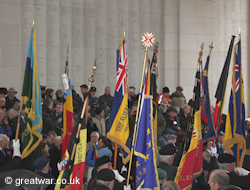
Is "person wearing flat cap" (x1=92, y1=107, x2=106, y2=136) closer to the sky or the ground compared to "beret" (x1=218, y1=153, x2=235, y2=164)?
closer to the sky

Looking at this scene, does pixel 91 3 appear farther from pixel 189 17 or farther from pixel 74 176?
pixel 74 176

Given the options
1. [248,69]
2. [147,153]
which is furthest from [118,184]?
[248,69]

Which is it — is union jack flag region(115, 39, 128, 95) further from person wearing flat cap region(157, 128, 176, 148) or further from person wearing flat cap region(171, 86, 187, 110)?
person wearing flat cap region(171, 86, 187, 110)

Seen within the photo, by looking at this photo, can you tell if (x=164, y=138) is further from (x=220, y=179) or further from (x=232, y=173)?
(x=220, y=179)

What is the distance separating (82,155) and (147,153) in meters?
0.95

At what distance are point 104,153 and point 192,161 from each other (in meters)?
1.42

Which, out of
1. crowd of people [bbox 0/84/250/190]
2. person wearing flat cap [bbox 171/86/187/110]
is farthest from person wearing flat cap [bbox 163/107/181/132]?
person wearing flat cap [bbox 171/86/187/110]

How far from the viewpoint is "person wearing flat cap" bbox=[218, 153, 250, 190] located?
23.9 ft

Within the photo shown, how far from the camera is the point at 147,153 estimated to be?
24.0 feet

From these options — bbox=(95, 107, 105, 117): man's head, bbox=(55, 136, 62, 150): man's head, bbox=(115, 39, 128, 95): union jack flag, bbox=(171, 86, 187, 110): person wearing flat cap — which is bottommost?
bbox=(55, 136, 62, 150): man's head

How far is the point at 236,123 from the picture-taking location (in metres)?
10.4

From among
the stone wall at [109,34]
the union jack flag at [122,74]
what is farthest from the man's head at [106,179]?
the stone wall at [109,34]

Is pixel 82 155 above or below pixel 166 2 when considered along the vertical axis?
below

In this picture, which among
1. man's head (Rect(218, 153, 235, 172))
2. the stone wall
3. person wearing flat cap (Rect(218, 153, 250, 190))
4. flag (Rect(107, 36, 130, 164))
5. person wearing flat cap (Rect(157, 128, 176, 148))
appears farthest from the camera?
the stone wall
